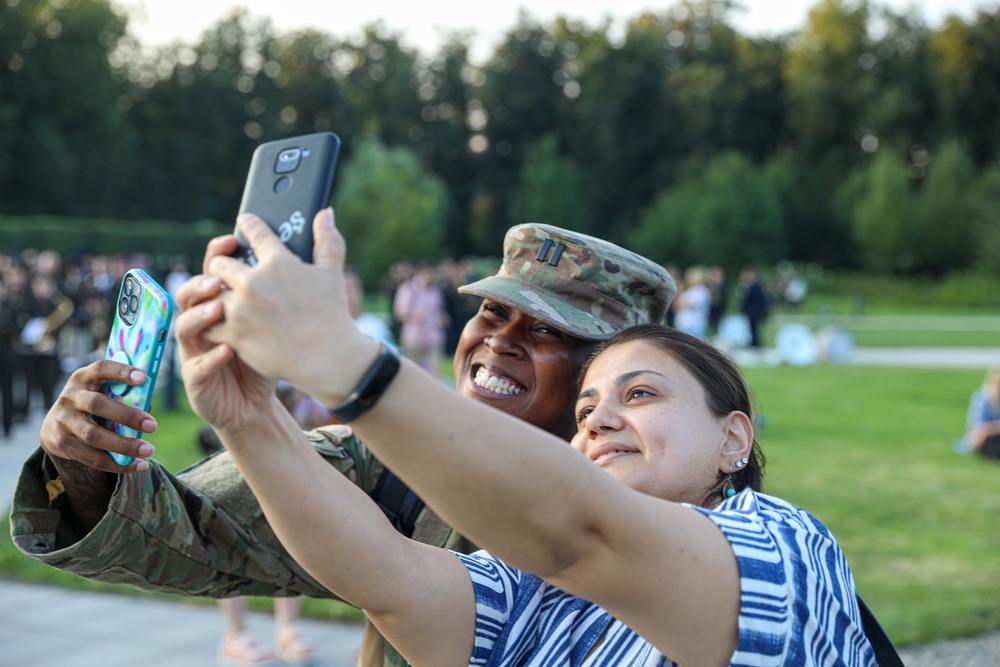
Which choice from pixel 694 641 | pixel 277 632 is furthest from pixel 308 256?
pixel 277 632

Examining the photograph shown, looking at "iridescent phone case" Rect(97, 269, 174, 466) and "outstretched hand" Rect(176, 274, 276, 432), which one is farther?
"iridescent phone case" Rect(97, 269, 174, 466)

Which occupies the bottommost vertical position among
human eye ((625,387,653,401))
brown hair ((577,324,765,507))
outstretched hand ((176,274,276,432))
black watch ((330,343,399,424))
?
outstretched hand ((176,274,276,432))

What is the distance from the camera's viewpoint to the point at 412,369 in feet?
4.06

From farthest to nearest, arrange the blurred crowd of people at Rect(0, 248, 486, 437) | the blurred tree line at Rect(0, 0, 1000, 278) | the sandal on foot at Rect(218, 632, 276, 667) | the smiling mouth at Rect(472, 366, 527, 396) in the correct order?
the blurred tree line at Rect(0, 0, 1000, 278) → the blurred crowd of people at Rect(0, 248, 486, 437) → the sandal on foot at Rect(218, 632, 276, 667) → the smiling mouth at Rect(472, 366, 527, 396)

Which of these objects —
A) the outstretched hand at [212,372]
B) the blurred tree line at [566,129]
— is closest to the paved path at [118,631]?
the outstretched hand at [212,372]

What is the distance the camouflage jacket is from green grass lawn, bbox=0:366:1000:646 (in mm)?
932

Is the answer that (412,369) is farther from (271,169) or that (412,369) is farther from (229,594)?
(229,594)

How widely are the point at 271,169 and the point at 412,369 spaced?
1.22ft

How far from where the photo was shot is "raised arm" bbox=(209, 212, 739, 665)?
116cm

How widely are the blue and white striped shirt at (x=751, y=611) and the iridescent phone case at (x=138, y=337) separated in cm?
62

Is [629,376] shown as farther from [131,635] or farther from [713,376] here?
[131,635]

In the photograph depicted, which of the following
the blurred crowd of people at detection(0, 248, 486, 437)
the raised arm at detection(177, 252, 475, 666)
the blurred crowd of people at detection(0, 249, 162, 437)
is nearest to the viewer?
the raised arm at detection(177, 252, 475, 666)

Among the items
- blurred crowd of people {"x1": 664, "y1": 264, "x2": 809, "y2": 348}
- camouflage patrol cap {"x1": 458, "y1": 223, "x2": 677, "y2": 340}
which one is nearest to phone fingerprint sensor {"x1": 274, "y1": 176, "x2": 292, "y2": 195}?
camouflage patrol cap {"x1": 458, "y1": 223, "x2": 677, "y2": 340}

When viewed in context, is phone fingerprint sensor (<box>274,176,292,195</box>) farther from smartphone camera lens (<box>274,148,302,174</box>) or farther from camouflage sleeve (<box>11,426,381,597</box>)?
camouflage sleeve (<box>11,426,381,597</box>)
